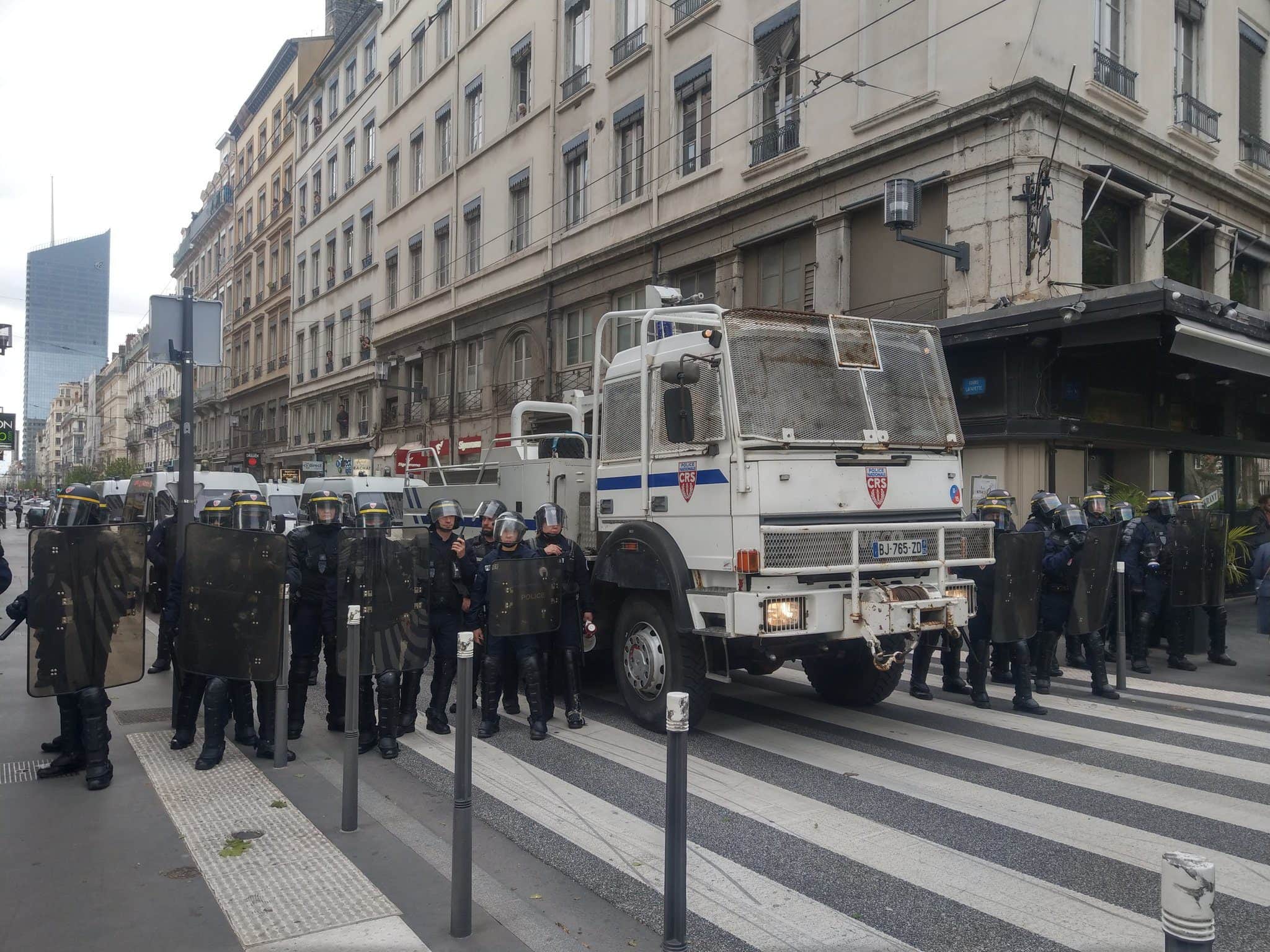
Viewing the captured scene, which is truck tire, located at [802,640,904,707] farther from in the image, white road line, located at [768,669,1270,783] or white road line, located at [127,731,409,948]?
white road line, located at [127,731,409,948]

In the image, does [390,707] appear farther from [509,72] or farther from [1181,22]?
[509,72]

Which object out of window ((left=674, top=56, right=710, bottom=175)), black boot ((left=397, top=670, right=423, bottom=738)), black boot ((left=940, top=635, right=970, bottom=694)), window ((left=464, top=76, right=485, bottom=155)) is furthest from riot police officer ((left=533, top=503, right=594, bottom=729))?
window ((left=464, top=76, right=485, bottom=155))

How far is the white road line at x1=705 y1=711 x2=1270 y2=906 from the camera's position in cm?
470

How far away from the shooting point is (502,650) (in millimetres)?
7629

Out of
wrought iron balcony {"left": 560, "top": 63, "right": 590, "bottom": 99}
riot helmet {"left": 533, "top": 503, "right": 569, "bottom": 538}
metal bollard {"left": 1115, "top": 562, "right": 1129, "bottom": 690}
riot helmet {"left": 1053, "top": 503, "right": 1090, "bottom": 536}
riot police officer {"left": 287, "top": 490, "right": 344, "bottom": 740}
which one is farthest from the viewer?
wrought iron balcony {"left": 560, "top": 63, "right": 590, "bottom": 99}

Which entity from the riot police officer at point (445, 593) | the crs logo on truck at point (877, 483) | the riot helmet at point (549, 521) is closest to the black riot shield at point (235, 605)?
the riot police officer at point (445, 593)

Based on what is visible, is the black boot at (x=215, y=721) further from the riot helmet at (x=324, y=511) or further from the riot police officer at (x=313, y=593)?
the riot helmet at (x=324, y=511)

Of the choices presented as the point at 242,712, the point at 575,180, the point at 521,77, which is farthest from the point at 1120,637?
the point at 521,77

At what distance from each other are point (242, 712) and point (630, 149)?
18.2 metres

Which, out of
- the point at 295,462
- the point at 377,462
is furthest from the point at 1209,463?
the point at 295,462

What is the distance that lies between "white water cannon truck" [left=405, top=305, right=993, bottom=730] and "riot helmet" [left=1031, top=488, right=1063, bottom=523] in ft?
4.40

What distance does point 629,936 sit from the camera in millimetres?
4039

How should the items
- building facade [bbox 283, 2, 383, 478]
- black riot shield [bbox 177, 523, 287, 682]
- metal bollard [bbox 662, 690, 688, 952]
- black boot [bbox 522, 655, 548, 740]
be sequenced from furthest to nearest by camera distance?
building facade [bbox 283, 2, 383, 478], black boot [bbox 522, 655, 548, 740], black riot shield [bbox 177, 523, 287, 682], metal bollard [bbox 662, 690, 688, 952]

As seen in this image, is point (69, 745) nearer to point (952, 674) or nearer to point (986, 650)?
point (986, 650)
